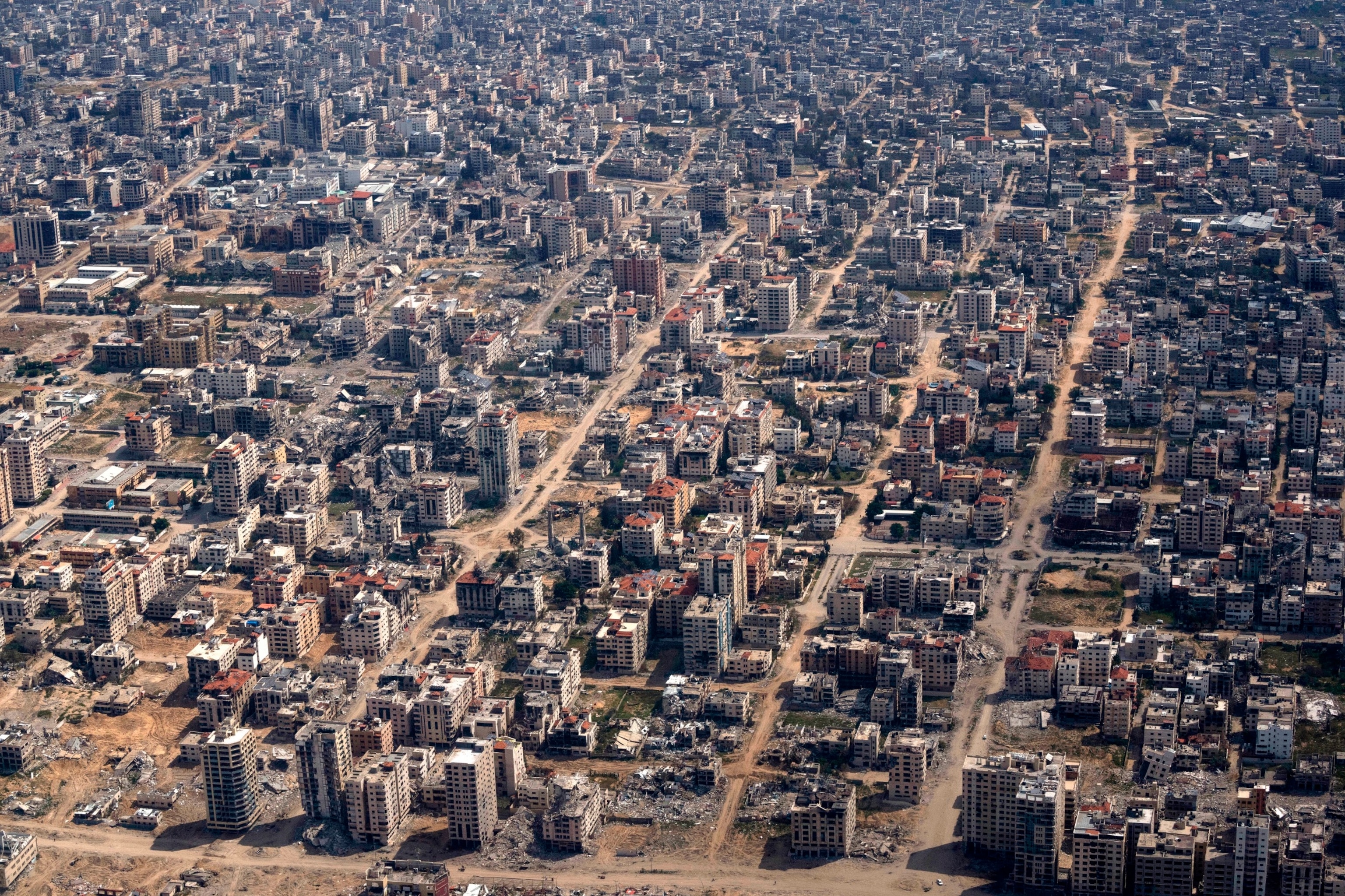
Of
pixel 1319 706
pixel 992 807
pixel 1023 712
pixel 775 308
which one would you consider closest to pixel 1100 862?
pixel 992 807

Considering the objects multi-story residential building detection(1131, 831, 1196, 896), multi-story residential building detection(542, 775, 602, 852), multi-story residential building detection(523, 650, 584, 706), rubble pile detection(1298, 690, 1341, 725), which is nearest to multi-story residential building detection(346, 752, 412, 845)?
multi-story residential building detection(542, 775, 602, 852)

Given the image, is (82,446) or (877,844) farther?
(82,446)

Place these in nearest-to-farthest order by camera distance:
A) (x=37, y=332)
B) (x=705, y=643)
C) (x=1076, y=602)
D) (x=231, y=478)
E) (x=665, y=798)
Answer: (x=665, y=798) < (x=705, y=643) < (x=1076, y=602) < (x=231, y=478) < (x=37, y=332)

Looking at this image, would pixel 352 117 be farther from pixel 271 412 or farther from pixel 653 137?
pixel 271 412

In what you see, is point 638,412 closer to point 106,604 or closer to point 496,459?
point 496,459

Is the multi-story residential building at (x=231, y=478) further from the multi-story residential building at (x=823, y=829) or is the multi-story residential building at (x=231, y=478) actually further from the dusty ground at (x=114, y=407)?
the multi-story residential building at (x=823, y=829)

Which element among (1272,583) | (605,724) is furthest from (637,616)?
(1272,583)

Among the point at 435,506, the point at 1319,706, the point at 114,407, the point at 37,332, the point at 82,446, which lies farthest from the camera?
the point at 37,332

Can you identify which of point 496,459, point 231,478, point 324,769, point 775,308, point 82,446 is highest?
point 775,308

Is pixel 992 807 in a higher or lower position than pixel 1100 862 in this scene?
higher

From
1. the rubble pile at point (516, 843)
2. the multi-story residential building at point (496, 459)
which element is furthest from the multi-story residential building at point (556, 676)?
the multi-story residential building at point (496, 459)

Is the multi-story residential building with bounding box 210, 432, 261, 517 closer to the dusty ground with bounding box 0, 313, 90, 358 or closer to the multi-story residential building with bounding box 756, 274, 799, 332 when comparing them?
the dusty ground with bounding box 0, 313, 90, 358
